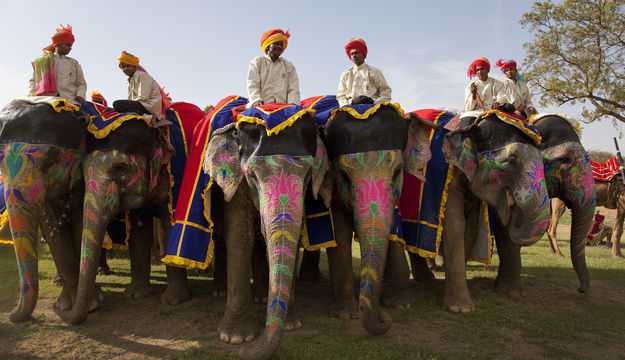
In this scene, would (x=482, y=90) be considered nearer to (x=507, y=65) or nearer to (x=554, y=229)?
(x=507, y=65)

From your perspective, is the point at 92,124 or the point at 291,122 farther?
the point at 92,124

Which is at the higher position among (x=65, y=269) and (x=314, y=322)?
(x=65, y=269)

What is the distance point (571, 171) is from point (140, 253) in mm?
6153

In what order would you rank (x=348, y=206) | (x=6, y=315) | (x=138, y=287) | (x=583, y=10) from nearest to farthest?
1. (x=348, y=206)
2. (x=6, y=315)
3. (x=138, y=287)
4. (x=583, y=10)

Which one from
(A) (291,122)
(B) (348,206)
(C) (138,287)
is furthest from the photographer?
(C) (138,287)

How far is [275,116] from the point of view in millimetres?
4441

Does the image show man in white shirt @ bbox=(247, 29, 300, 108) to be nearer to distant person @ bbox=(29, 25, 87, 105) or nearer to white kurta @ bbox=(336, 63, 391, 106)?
white kurta @ bbox=(336, 63, 391, 106)

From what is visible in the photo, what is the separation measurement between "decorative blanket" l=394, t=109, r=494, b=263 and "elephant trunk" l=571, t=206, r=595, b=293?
1330 millimetres

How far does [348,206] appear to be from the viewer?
4.90 meters

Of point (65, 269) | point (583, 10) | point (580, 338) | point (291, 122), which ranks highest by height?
point (583, 10)

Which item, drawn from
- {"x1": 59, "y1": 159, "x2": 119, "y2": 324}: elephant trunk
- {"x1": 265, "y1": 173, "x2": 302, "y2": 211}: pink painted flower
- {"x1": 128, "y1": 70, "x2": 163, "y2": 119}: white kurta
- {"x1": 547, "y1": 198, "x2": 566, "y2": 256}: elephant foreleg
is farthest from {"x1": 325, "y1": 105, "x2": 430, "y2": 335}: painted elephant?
{"x1": 547, "y1": 198, "x2": 566, "y2": 256}: elephant foreleg

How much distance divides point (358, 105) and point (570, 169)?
349cm

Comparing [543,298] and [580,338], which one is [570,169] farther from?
[580,338]

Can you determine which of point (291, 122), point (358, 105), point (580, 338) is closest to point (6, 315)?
point (291, 122)
